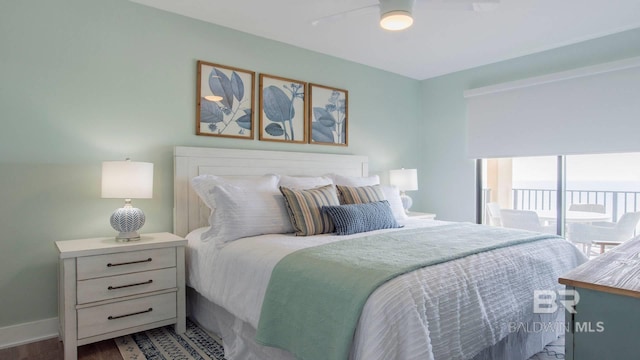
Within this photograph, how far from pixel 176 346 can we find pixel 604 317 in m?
2.24

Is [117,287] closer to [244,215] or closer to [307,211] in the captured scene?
[244,215]

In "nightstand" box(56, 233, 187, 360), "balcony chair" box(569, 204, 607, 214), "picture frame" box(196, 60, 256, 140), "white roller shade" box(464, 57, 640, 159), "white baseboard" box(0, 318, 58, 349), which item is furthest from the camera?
"balcony chair" box(569, 204, 607, 214)

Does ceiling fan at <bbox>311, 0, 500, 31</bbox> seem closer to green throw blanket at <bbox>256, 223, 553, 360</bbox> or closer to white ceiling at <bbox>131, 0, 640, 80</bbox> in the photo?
white ceiling at <bbox>131, 0, 640, 80</bbox>

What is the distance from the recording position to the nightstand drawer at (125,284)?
2.16m

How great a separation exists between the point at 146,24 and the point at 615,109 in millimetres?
4050

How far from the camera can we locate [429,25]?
122 inches

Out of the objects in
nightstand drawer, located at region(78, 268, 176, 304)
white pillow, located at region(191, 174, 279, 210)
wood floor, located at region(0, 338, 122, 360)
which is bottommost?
wood floor, located at region(0, 338, 122, 360)

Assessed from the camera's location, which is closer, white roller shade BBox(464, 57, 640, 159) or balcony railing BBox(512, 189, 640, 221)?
white roller shade BBox(464, 57, 640, 159)

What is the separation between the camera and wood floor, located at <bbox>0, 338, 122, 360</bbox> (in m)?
2.18

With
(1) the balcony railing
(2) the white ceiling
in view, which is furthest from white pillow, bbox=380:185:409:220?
(1) the balcony railing

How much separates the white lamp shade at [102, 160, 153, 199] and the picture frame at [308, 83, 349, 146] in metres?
1.78

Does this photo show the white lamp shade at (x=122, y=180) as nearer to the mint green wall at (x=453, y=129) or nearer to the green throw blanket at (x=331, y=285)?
the green throw blanket at (x=331, y=285)

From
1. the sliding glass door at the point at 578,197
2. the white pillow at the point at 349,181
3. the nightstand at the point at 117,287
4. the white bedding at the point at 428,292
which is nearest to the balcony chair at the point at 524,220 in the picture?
the sliding glass door at the point at 578,197

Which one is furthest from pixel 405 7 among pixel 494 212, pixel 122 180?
pixel 494 212
